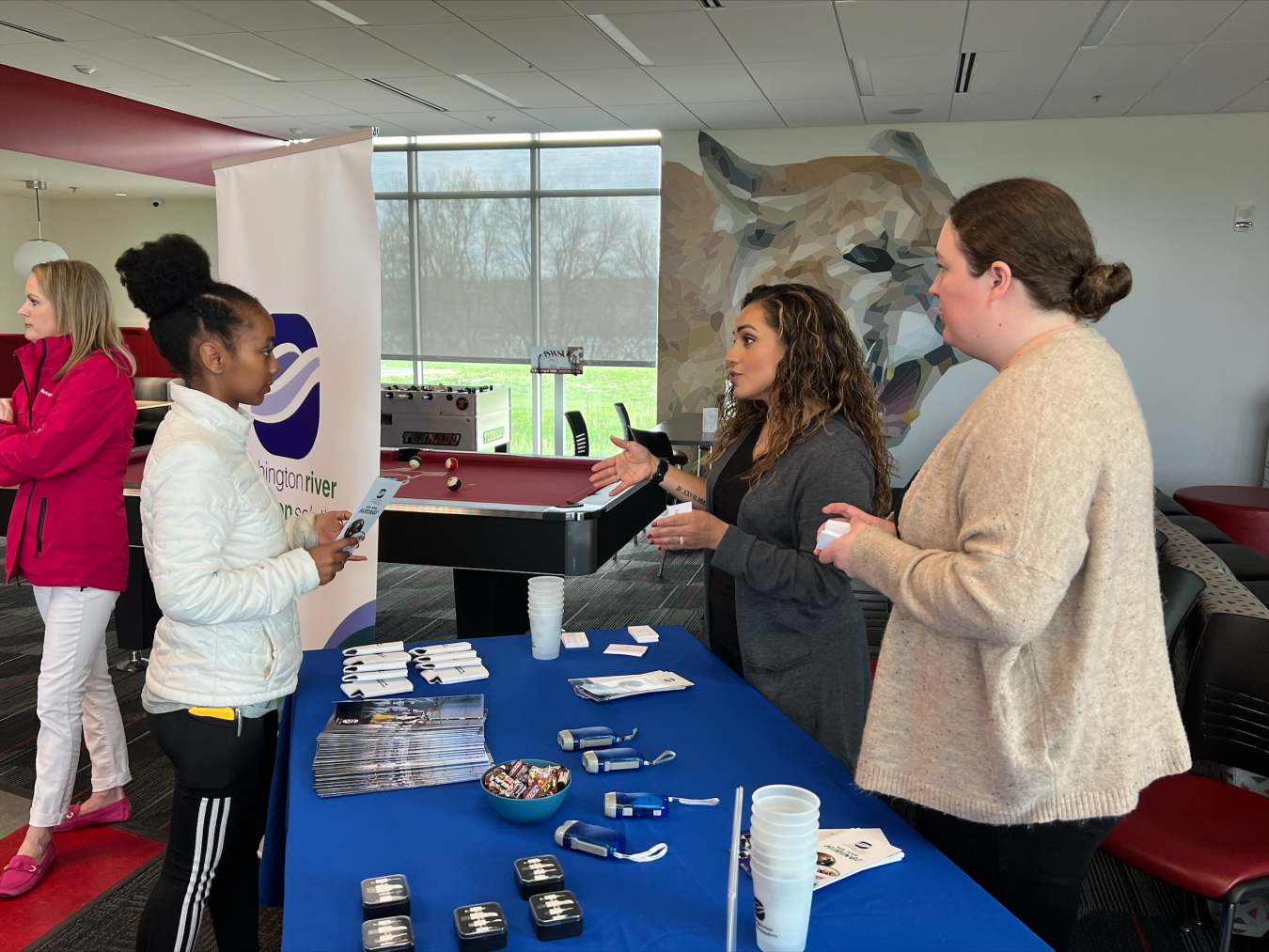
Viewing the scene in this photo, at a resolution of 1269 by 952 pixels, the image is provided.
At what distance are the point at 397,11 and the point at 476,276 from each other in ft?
13.4

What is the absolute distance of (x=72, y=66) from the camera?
235 inches

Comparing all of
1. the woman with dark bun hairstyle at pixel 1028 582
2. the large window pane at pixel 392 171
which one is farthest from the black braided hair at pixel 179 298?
the large window pane at pixel 392 171

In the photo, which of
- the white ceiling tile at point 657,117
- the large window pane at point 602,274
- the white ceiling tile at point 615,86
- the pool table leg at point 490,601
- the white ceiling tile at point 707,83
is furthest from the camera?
the large window pane at point 602,274

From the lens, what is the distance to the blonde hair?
2561mm

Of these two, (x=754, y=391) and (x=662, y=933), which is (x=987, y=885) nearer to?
(x=662, y=933)

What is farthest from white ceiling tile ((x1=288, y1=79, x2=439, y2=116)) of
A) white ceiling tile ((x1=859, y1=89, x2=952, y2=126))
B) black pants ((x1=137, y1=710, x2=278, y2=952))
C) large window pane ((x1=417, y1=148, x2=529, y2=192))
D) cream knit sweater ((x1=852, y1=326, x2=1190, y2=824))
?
cream knit sweater ((x1=852, y1=326, x2=1190, y2=824))

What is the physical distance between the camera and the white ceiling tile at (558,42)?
5035 mm

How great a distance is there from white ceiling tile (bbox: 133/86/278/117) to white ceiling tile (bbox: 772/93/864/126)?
3.99 m

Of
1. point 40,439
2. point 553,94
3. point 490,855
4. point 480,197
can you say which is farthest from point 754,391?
point 480,197

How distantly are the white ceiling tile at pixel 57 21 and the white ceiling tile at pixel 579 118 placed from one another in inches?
117

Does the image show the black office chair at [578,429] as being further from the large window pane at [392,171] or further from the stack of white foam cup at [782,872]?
the stack of white foam cup at [782,872]

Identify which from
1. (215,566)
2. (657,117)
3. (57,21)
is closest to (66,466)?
(215,566)

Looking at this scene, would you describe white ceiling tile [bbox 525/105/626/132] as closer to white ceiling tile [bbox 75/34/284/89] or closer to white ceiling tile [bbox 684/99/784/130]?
white ceiling tile [bbox 684/99/784/130]

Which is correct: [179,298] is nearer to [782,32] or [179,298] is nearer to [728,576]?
[728,576]
